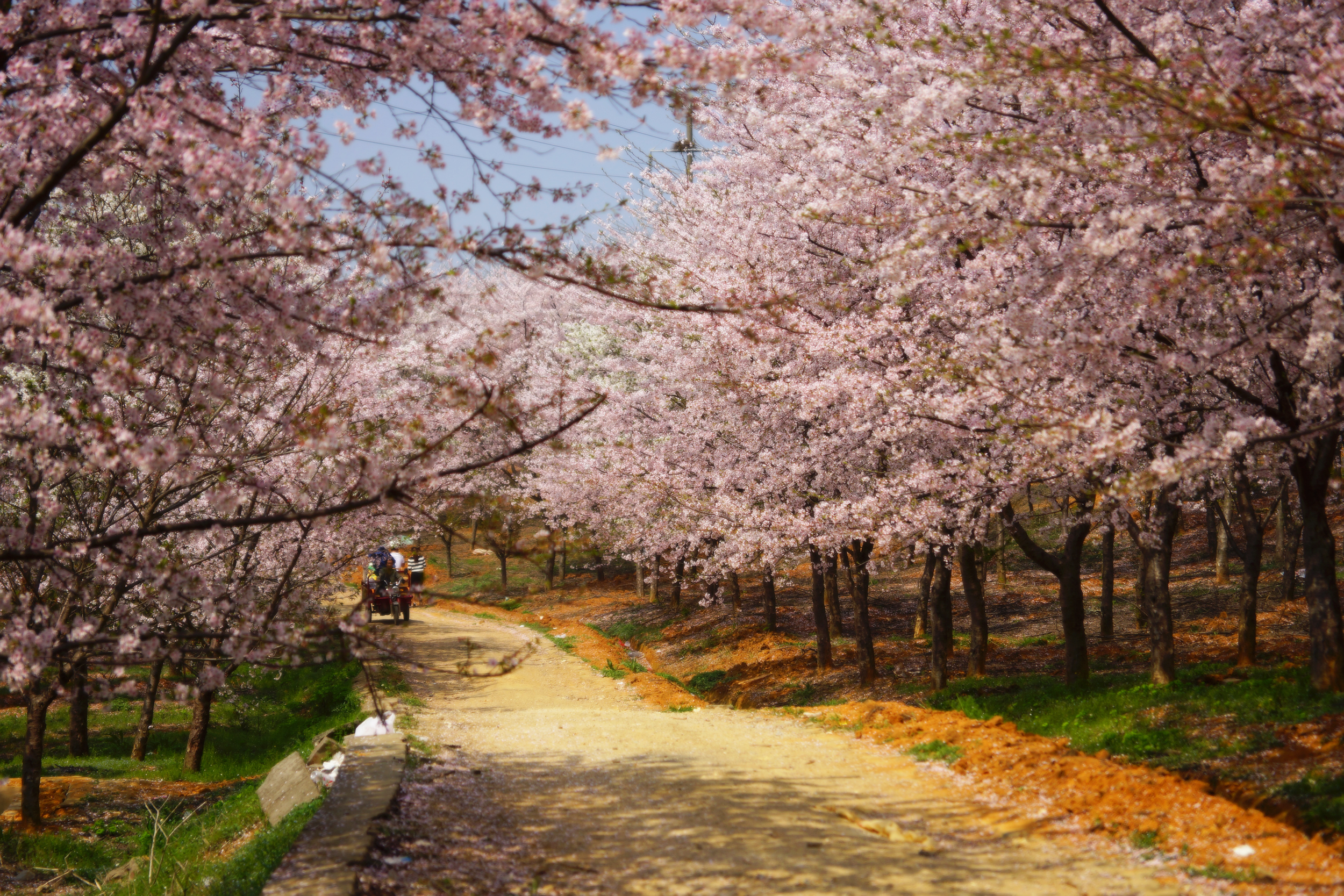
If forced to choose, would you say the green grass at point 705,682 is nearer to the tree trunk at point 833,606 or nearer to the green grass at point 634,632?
the tree trunk at point 833,606

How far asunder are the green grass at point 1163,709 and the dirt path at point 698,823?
1861 millimetres

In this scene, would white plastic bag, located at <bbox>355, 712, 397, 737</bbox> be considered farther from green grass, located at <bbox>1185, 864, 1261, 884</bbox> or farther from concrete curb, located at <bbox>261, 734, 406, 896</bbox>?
green grass, located at <bbox>1185, 864, 1261, 884</bbox>

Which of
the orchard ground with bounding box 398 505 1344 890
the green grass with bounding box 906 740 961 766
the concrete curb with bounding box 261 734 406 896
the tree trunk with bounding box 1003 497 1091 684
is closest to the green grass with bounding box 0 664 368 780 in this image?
the concrete curb with bounding box 261 734 406 896

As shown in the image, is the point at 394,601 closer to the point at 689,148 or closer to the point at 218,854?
the point at 689,148

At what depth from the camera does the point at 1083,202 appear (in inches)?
327

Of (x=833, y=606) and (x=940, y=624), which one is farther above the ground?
(x=940, y=624)

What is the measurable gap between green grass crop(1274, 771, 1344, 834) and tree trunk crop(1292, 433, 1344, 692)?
8.09 ft

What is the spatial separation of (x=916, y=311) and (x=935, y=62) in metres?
4.37

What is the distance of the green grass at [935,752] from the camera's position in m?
9.41

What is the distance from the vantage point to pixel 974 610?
1436 centimetres

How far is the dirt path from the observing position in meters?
6.06

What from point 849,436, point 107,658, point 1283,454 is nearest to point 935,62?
point 1283,454

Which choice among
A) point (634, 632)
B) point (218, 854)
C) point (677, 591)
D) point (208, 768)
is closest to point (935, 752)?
point (218, 854)

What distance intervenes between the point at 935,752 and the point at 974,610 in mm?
5133
